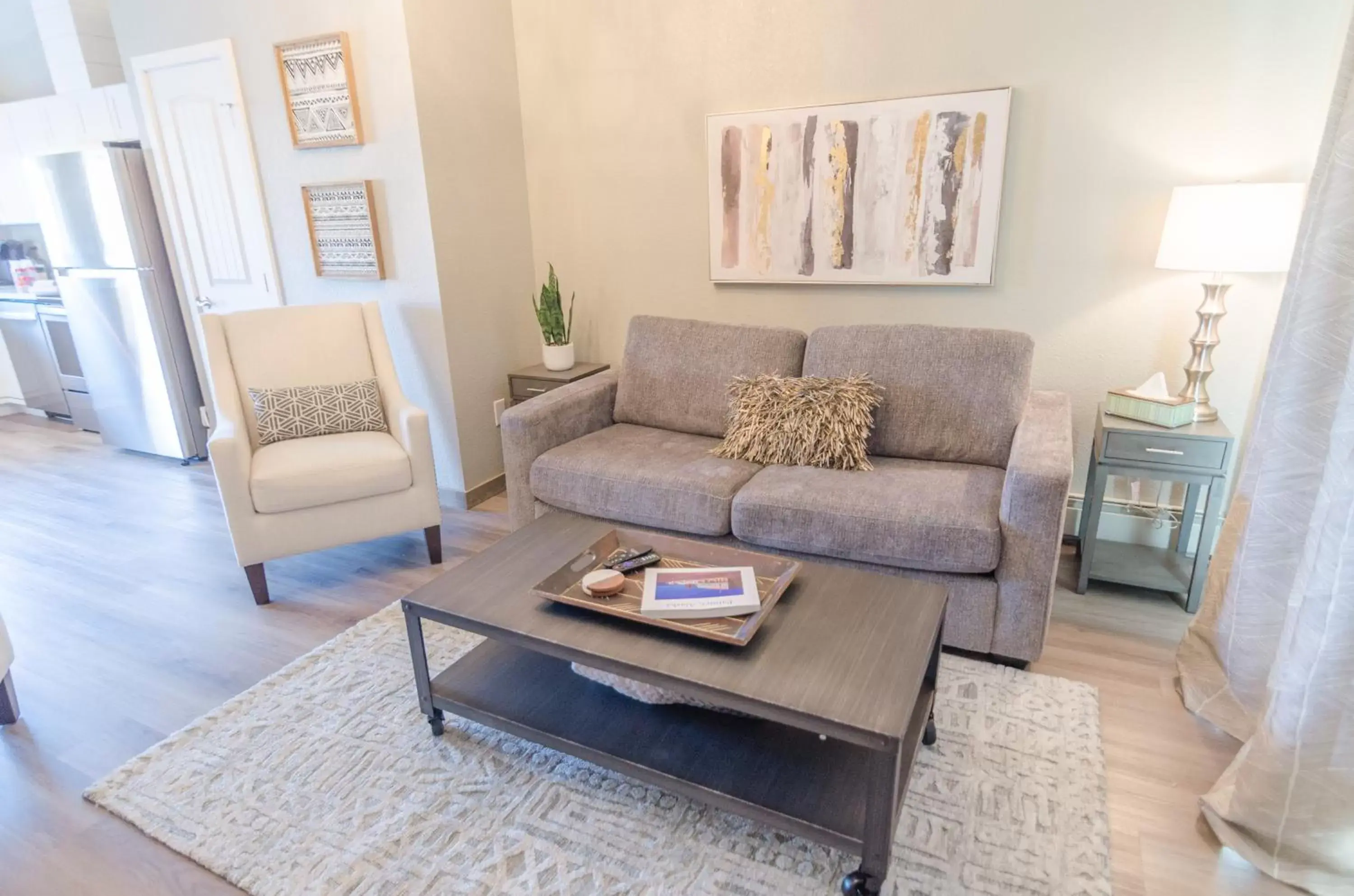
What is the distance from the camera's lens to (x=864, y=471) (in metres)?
2.32

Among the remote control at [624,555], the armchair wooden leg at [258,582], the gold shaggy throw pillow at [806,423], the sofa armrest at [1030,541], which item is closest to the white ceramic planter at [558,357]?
the gold shaggy throw pillow at [806,423]

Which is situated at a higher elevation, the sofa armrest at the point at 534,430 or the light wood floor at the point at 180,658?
the sofa armrest at the point at 534,430

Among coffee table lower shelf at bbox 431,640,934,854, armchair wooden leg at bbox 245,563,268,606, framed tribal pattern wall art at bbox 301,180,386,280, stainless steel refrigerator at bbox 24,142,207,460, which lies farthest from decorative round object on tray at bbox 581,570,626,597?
stainless steel refrigerator at bbox 24,142,207,460

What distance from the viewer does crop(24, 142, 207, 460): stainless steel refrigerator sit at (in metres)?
3.62

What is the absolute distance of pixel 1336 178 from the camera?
1.48 metres

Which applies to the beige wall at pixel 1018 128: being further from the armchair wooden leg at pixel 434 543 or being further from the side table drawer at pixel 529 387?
the armchair wooden leg at pixel 434 543

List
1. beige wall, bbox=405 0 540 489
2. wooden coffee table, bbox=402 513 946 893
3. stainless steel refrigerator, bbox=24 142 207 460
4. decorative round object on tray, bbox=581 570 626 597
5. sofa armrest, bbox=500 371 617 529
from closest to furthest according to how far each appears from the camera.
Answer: wooden coffee table, bbox=402 513 946 893, decorative round object on tray, bbox=581 570 626 597, sofa armrest, bbox=500 371 617 529, beige wall, bbox=405 0 540 489, stainless steel refrigerator, bbox=24 142 207 460

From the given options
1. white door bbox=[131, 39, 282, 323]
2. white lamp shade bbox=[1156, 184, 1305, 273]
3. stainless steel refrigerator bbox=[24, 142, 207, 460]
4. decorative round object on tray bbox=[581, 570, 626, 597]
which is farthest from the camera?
stainless steel refrigerator bbox=[24, 142, 207, 460]

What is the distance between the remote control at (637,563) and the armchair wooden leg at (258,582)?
1554 mm

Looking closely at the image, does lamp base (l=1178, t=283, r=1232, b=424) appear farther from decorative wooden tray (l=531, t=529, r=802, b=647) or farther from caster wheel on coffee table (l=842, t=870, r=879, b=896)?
caster wheel on coffee table (l=842, t=870, r=879, b=896)

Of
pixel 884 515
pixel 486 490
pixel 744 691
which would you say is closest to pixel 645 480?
pixel 884 515

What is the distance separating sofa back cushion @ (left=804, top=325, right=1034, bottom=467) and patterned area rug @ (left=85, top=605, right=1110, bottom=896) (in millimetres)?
788

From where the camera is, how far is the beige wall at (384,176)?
2879 millimetres

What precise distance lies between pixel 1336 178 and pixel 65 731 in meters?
3.31
